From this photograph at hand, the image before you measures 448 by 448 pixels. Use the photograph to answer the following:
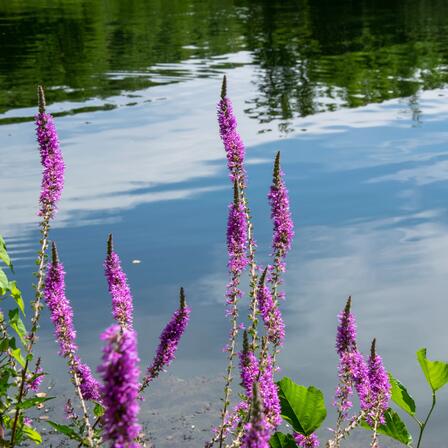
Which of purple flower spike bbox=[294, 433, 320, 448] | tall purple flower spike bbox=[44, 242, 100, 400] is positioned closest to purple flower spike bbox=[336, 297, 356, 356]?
purple flower spike bbox=[294, 433, 320, 448]

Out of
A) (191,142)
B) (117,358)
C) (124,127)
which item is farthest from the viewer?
(124,127)

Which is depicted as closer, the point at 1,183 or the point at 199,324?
the point at 199,324

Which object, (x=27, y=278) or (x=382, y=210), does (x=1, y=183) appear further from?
(x=382, y=210)

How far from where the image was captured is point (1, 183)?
17016 millimetres

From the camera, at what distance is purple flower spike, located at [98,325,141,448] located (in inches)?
85.6

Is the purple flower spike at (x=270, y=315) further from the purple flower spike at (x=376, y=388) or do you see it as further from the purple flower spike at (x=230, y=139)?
the purple flower spike at (x=230, y=139)

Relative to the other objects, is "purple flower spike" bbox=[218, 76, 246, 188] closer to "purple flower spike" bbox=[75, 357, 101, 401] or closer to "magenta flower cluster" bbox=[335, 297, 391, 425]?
"magenta flower cluster" bbox=[335, 297, 391, 425]

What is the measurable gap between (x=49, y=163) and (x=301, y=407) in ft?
6.67

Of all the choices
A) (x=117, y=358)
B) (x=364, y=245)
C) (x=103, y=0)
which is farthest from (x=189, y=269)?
(x=103, y=0)

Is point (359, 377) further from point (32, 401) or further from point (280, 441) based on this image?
point (32, 401)

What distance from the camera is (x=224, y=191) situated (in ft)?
52.4

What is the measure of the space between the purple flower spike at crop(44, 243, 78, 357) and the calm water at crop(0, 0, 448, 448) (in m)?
3.32

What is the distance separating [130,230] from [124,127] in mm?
Answer: 8226

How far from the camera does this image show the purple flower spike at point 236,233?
4.99 m
